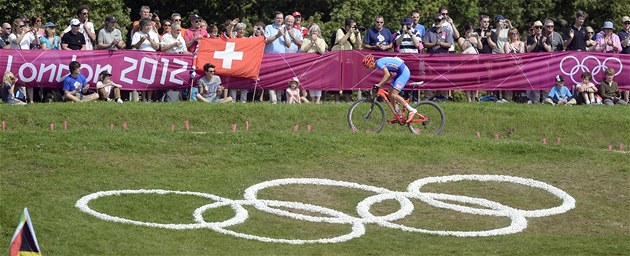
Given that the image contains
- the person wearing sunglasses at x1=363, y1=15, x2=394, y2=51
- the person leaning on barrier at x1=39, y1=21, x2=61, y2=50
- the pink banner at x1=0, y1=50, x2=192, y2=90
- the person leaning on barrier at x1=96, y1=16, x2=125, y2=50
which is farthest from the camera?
the person wearing sunglasses at x1=363, y1=15, x2=394, y2=51

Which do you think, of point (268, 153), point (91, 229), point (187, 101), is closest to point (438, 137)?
point (268, 153)

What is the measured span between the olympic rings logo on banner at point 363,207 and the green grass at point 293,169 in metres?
0.25

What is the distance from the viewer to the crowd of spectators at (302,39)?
37.2 m

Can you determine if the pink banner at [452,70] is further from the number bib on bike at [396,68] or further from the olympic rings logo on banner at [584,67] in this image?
the number bib on bike at [396,68]

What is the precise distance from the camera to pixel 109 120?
35000mm

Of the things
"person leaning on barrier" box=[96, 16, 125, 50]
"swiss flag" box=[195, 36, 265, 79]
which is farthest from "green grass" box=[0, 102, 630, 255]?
"person leaning on barrier" box=[96, 16, 125, 50]

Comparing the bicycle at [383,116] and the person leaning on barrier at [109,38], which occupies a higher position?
the person leaning on barrier at [109,38]

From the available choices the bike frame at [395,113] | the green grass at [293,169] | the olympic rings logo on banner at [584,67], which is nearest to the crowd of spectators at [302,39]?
the olympic rings logo on banner at [584,67]

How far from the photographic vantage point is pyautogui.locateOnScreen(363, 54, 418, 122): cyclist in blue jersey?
32.5 m

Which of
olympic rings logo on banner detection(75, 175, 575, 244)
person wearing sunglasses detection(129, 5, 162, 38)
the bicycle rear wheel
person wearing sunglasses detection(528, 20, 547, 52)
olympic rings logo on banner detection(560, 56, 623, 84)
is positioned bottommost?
olympic rings logo on banner detection(75, 175, 575, 244)

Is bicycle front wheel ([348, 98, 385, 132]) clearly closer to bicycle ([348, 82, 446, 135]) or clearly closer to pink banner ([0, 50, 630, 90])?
bicycle ([348, 82, 446, 135])

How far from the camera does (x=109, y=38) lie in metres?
37.3

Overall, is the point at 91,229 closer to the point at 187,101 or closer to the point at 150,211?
the point at 150,211

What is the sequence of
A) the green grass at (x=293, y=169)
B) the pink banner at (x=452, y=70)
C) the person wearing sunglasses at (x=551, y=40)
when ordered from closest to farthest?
the green grass at (x=293, y=169) → the pink banner at (x=452, y=70) → the person wearing sunglasses at (x=551, y=40)
